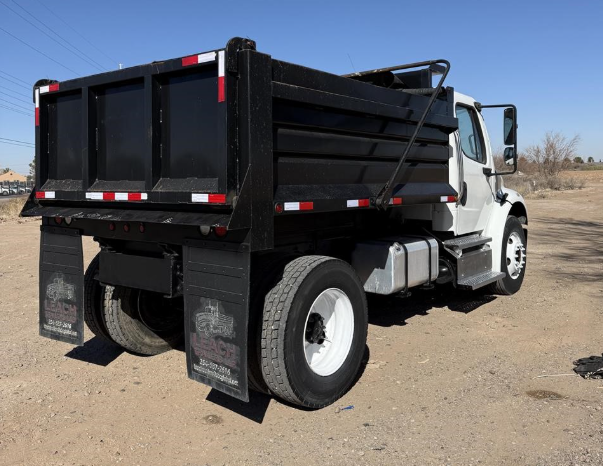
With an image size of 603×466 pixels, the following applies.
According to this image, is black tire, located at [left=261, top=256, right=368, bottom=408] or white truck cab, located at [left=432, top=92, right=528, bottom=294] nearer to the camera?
black tire, located at [left=261, top=256, right=368, bottom=408]

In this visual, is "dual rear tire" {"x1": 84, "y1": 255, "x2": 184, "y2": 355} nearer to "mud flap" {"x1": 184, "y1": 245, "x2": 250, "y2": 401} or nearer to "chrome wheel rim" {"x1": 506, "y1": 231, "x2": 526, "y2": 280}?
"mud flap" {"x1": 184, "y1": 245, "x2": 250, "y2": 401}

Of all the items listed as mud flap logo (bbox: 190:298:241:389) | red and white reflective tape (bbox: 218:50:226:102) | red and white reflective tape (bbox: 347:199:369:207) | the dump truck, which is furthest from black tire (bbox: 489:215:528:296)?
red and white reflective tape (bbox: 218:50:226:102)

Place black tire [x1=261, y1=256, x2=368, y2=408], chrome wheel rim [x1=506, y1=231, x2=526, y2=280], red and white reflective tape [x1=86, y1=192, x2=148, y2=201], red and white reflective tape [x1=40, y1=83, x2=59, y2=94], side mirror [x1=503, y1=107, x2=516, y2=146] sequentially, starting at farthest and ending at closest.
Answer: chrome wheel rim [x1=506, y1=231, x2=526, y2=280], side mirror [x1=503, y1=107, x2=516, y2=146], red and white reflective tape [x1=40, y1=83, x2=59, y2=94], red and white reflective tape [x1=86, y1=192, x2=148, y2=201], black tire [x1=261, y1=256, x2=368, y2=408]

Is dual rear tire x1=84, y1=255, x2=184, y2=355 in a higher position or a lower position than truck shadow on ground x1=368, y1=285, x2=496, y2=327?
higher

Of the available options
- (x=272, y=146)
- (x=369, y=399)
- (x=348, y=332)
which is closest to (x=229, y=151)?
(x=272, y=146)

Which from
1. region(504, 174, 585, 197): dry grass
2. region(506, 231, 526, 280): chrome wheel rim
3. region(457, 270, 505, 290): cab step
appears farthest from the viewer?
region(504, 174, 585, 197): dry grass

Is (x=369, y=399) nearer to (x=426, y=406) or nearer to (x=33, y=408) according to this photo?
(x=426, y=406)

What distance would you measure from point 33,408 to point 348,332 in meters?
2.41

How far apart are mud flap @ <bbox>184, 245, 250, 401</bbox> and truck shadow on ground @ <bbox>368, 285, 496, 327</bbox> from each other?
2.96 metres

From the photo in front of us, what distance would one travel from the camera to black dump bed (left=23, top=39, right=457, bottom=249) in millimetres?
3449

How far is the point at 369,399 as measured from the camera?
4246mm

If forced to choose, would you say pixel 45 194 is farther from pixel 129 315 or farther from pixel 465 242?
pixel 465 242

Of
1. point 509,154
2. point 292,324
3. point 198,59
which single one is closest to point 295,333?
point 292,324

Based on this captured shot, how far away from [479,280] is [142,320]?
3.73 metres
